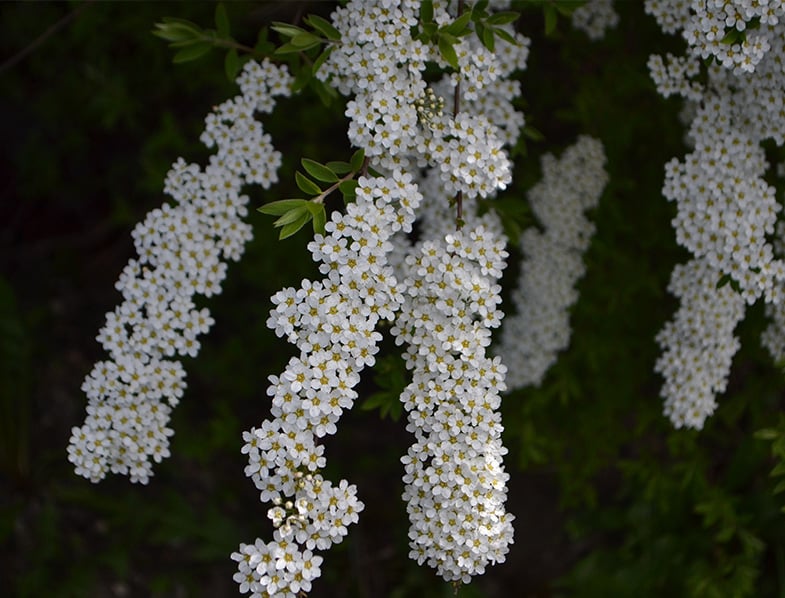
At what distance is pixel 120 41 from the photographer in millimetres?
4574

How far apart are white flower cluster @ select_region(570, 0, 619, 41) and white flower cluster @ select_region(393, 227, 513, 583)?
143cm

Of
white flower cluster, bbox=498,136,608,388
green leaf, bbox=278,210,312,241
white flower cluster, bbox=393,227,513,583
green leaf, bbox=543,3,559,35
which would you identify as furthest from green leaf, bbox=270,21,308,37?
white flower cluster, bbox=498,136,608,388

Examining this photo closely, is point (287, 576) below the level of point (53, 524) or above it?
above

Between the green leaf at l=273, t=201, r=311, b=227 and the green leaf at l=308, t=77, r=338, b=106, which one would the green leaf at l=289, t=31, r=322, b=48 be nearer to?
the green leaf at l=308, t=77, r=338, b=106

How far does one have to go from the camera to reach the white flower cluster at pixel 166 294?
2.65 m

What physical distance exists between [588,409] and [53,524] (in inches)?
119

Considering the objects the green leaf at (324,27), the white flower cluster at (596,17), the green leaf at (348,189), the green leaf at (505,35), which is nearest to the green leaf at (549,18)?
the green leaf at (505,35)

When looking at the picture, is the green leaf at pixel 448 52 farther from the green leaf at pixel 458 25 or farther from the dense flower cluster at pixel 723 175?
the dense flower cluster at pixel 723 175

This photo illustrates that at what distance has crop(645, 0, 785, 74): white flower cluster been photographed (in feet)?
A: 8.03

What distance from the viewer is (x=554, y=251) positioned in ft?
11.4

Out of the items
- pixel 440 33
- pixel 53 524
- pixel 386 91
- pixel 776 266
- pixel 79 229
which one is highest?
pixel 440 33

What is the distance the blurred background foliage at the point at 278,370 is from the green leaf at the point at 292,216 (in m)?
1.14

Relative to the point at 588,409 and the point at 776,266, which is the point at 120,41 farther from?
the point at 776,266

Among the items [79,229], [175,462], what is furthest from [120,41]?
[175,462]
